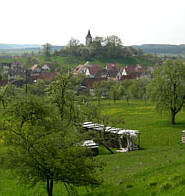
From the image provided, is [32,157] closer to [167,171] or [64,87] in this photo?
[167,171]

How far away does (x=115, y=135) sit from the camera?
34719mm

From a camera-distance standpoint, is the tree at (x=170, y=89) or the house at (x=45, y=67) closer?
the tree at (x=170, y=89)

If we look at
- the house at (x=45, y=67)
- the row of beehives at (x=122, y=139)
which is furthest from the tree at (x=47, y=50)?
the row of beehives at (x=122, y=139)

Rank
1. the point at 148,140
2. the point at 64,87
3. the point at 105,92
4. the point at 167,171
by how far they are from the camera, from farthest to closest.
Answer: the point at 105,92, the point at 148,140, the point at 64,87, the point at 167,171

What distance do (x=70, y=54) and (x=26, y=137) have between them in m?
167

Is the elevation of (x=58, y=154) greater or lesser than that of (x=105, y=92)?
greater

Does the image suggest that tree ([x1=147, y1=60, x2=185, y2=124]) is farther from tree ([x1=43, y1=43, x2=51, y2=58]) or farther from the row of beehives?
tree ([x1=43, y1=43, x2=51, y2=58])

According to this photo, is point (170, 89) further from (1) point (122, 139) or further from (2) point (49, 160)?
(2) point (49, 160)

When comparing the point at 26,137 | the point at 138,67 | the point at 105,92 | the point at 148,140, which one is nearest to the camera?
the point at 26,137

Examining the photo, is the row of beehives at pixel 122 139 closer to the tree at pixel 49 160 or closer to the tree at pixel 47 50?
the tree at pixel 49 160

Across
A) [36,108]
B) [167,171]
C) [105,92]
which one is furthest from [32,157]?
[105,92]

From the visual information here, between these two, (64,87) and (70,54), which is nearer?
(64,87)

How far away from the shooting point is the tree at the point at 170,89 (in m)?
46.8

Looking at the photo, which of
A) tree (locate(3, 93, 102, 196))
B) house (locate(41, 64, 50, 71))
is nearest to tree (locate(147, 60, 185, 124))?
tree (locate(3, 93, 102, 196))
